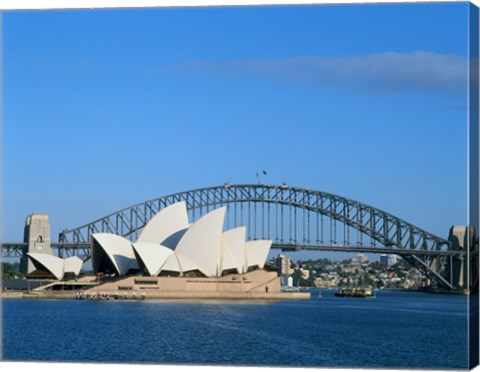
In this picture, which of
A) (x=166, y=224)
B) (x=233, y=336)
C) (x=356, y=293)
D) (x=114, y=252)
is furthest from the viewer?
(x=356, y=293)

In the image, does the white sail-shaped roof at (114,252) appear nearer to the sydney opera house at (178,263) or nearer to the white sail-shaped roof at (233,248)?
the sydney opera house at (178,263)

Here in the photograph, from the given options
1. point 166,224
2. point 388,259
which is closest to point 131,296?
point 166,224

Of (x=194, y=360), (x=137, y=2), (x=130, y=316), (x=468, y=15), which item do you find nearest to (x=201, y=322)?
(x=130, y=316)

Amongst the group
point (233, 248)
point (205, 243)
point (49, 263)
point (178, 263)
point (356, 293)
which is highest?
point (205, 243)

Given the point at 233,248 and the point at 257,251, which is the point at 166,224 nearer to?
the point at 233,248

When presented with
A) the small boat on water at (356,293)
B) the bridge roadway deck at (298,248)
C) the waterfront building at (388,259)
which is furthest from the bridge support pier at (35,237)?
the waterfront building at (388,259)

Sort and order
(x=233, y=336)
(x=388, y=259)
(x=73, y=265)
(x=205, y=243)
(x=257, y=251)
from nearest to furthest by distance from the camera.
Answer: (x=233, y=336) < (x=205, y=243) < (x=257, y=251) < (x=73, y=265) < (x=388, y=259)
